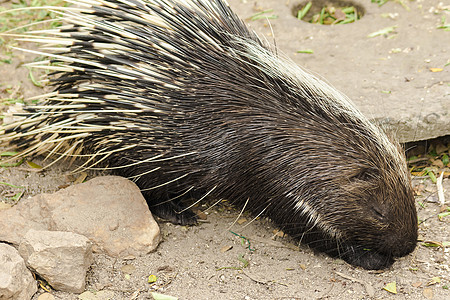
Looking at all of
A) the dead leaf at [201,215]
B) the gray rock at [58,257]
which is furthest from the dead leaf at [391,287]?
the gray rock at [58,257]

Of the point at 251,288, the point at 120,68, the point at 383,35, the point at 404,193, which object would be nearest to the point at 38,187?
the point at 120,68

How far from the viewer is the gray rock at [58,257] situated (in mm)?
3168

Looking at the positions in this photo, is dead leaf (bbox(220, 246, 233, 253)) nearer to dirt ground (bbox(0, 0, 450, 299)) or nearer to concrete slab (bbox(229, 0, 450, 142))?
dirt ground (bbox(0, 0, 450, 299))

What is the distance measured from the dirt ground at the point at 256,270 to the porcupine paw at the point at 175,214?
0.16ft

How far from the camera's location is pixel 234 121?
3.39 metres

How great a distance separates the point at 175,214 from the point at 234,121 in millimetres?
953

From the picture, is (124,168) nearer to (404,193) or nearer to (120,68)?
(120,68)

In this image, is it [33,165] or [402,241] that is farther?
[33,165]

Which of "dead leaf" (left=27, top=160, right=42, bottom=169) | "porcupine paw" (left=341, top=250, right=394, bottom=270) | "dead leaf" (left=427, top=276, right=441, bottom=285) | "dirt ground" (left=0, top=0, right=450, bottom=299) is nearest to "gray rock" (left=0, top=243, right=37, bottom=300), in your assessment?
"dirt ground" (left=0, top=0, right=450, bottom=299)

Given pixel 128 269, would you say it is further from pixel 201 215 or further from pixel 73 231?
pixel 201 215

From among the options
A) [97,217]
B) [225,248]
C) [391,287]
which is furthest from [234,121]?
[391,287]

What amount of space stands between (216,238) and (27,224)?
122 centimetres

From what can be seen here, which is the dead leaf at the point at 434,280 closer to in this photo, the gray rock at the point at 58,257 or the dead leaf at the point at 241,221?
the dead leaf at the point at 241,221

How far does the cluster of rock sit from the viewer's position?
10.4 feet
